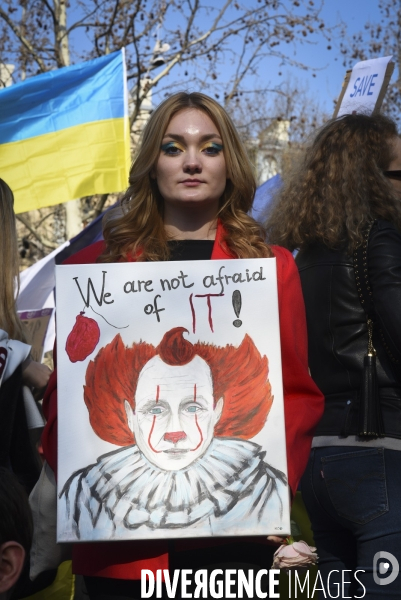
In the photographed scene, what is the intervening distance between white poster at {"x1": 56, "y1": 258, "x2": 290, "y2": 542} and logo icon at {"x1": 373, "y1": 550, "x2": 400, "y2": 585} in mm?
546

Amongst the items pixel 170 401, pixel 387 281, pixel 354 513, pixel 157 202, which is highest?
pixel 157 202

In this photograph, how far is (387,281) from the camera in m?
2.56

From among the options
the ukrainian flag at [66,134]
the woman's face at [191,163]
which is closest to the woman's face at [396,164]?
the woman's face at [191,163]

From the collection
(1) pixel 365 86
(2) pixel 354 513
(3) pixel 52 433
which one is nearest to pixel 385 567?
(2) pixel 354 513

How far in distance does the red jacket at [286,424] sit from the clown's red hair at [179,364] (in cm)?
16

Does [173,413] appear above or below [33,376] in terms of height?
below

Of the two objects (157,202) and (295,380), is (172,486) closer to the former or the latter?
(295,380)

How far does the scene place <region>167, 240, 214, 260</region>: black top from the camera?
97.5 inches

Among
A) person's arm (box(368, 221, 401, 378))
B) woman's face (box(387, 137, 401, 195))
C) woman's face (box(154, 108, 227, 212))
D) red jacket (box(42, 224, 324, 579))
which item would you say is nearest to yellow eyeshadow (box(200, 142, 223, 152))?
woman's face (box(154, 108, 227, 212))

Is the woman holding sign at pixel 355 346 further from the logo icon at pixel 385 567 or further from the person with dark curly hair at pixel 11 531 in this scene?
the person with dark curly hair at pixel 11 531

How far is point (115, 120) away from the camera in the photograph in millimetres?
6512

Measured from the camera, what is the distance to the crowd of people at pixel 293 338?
2160 mm

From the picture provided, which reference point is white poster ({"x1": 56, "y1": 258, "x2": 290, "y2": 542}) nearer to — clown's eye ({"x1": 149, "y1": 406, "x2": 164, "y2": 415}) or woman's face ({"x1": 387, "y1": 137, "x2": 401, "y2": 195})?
clown's eye ({"x1": 149, "y1": 406, "x2": 164, "y2": 415})

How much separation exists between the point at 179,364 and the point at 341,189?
1.16 metres
